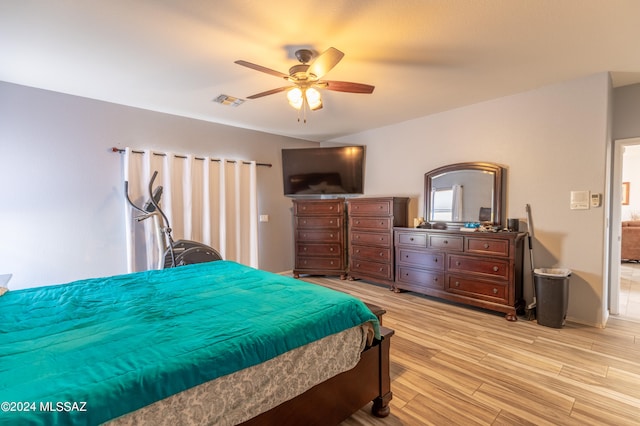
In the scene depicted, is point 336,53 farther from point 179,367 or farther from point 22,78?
point 22,78

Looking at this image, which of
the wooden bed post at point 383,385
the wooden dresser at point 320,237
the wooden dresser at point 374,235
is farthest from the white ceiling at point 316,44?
the wooden bed post at point 383,385

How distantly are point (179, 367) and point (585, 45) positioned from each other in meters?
3.48

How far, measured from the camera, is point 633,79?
118 inches

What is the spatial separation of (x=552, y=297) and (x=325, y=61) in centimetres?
306

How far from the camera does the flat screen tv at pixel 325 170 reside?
5.14 meters

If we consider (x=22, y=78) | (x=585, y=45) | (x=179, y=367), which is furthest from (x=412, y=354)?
(x=22, y=78)

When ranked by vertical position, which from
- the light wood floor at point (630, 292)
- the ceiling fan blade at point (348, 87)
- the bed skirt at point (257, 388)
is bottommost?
the light wood floor at point (630, 292)

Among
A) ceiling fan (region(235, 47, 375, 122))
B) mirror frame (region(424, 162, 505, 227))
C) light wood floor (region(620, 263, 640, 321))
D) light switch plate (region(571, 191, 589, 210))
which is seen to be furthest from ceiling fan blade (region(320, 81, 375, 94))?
light wood floor (region(620, 263, 640, 321))

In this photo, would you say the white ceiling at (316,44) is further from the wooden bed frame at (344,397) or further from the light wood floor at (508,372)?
the light wood floor at (508,372)

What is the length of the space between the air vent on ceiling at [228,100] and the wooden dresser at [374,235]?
7.32 feet

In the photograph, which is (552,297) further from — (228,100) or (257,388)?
(228,100)

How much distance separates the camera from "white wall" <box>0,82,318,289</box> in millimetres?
3002

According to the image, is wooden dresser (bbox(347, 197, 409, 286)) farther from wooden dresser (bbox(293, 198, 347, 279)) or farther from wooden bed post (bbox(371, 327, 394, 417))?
wooden bed post (bbox(371, 327, 394, 417))

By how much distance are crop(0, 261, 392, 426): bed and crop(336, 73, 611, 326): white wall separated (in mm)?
2547
